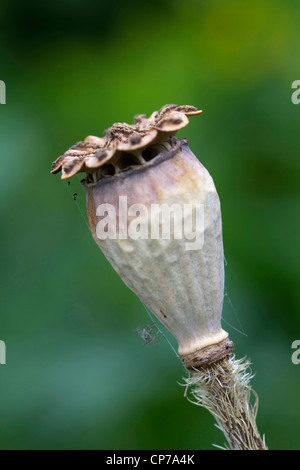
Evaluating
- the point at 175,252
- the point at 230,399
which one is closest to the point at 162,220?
the point at 175,252

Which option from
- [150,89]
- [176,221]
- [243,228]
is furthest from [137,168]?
[150,89]

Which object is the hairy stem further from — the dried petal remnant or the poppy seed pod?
the dried petal remnant

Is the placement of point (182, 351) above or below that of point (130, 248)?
below

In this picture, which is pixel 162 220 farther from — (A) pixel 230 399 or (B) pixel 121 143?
(A) pixel 230 399

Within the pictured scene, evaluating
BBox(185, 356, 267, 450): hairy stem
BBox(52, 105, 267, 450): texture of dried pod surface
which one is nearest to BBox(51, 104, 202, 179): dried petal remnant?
→ BBox(52, 105, 267, 450): texture of dried pod surface

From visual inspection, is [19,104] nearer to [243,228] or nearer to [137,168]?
[243,228]

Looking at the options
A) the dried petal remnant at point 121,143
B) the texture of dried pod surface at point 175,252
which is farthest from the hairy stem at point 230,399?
the dried petal remnant at point 121,143

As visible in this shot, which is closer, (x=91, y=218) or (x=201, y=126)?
(x=91, y=218)
